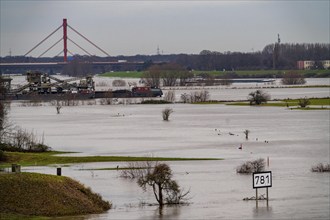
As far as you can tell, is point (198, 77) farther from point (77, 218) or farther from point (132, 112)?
point (77, 218)

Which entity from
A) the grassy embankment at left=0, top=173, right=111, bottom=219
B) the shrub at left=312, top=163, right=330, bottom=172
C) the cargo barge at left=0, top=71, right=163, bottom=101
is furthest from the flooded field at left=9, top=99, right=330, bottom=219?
the cargo barge at left=0, top=71, right=163, bottom=101

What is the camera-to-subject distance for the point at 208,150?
38406 mm

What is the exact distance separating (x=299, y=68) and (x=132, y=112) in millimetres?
110361

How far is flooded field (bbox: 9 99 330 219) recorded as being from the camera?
2364cm

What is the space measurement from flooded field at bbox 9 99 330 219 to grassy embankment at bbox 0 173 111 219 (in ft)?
1.66

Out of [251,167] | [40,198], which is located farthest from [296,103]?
[40,198]

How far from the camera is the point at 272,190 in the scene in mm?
26344

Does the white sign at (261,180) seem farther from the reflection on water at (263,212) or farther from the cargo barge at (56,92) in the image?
the cargo barge at (56,92)

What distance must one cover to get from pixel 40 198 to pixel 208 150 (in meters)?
17.4

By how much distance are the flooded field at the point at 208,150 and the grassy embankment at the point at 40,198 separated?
51 cm

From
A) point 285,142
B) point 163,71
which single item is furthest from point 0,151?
point 163,71

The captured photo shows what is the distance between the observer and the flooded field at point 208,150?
2364 cm

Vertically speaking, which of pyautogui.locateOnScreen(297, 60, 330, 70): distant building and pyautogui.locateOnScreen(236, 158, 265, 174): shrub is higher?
pyautogui.locateOnScreen(297, 60, 330, 70): distant building

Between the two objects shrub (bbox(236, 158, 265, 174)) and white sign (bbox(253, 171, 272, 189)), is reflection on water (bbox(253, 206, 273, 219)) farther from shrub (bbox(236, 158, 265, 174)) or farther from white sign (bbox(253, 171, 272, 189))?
shrub (bbox(236, 158, 265, 174))
